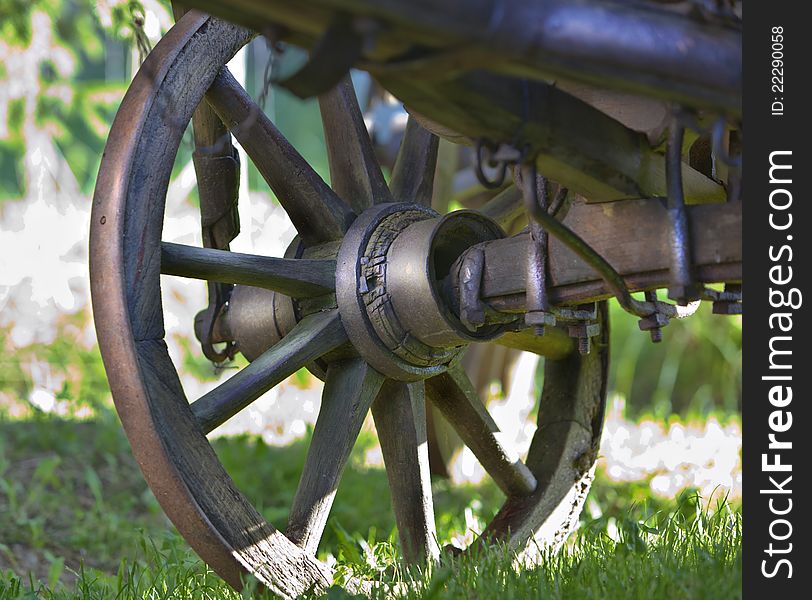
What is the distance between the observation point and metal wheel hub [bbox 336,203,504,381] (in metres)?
1.85

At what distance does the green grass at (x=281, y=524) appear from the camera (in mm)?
1643

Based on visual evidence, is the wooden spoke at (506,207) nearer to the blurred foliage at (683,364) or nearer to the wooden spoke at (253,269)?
the wooden spoke at (253,269)

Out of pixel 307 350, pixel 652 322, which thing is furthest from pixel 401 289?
pixel 652 322

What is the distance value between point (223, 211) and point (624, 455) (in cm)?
224

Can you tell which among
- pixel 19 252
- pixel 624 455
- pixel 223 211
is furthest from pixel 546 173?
pixel 19 252

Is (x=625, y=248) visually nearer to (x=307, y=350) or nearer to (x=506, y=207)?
(x=307, y=350)

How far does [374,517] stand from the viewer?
2963 millimetres

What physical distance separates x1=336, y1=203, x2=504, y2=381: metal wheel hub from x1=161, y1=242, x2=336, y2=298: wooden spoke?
48mm

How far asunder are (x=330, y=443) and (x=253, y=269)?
369 millimetres

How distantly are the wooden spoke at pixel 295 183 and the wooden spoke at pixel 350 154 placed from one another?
2.7 inches

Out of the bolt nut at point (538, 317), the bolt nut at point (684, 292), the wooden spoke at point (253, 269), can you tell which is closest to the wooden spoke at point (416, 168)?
the wooden spoke at point (253, 269)

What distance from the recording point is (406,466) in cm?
207

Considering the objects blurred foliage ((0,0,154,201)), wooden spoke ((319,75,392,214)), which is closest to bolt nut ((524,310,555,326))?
wooden spoke ((319,75,392,214))

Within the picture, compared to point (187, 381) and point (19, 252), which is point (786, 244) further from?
point (19, 252)
